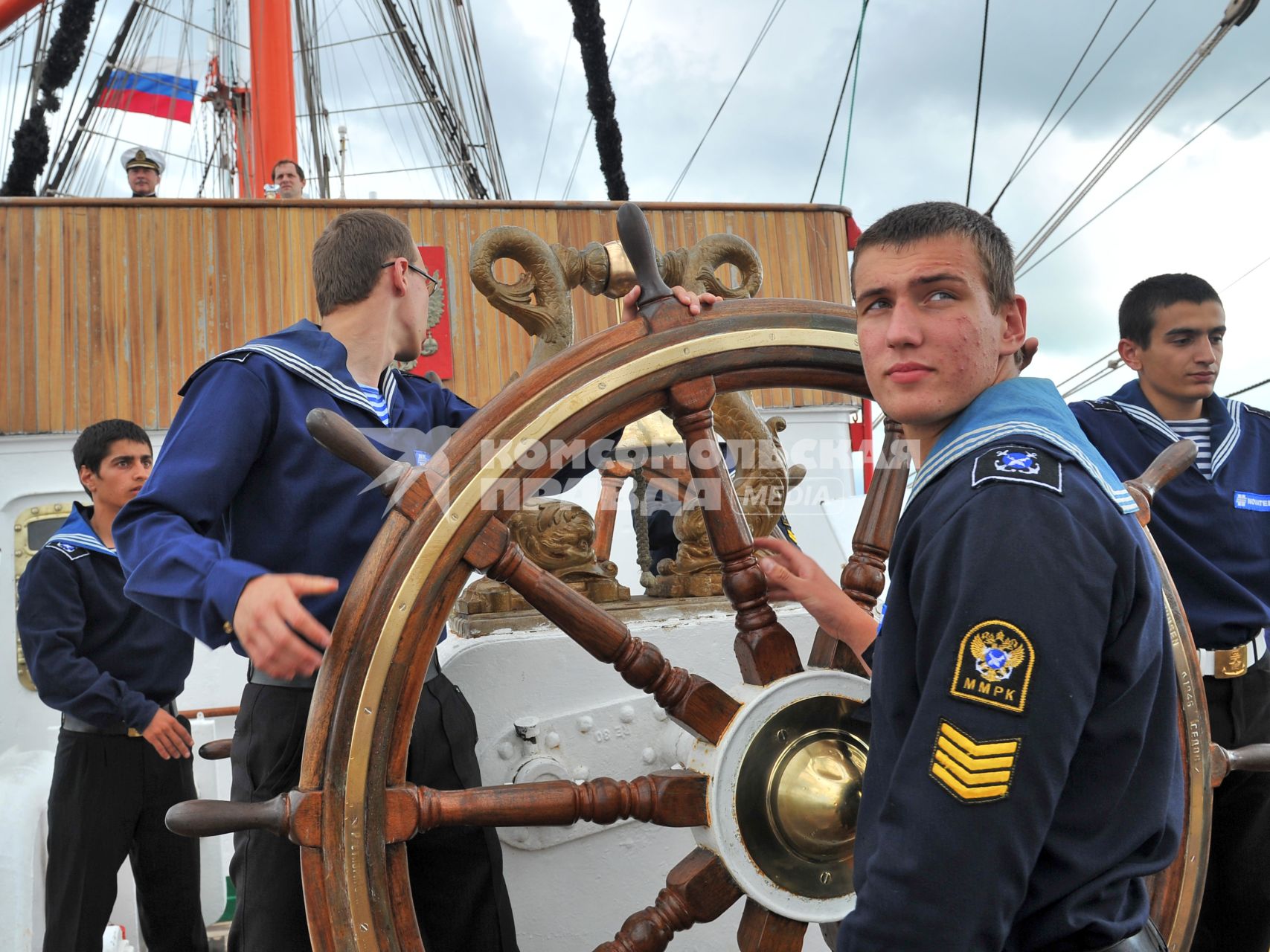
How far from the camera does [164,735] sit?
247 centimetres

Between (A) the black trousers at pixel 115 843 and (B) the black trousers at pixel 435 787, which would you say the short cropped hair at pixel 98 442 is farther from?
(B) the black trousers at pixel 435 787

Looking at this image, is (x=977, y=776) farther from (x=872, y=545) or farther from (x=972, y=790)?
Answer: (x=872, y=545)

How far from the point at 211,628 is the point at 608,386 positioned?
500 mm

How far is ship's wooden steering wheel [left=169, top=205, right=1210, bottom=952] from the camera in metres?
1.08

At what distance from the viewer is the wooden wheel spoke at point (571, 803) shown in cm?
113

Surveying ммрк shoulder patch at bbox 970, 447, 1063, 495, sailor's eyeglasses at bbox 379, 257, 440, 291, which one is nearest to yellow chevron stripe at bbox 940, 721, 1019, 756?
ммрк shoulder patch at bbox 970, 447, 1063, 495

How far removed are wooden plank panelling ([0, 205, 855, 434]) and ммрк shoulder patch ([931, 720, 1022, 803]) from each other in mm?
5077

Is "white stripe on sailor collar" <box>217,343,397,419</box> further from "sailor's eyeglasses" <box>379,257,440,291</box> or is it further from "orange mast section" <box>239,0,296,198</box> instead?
"orange mast section" <box>239,0,296,198</box>

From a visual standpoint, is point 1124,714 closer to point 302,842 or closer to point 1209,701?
point 302,842

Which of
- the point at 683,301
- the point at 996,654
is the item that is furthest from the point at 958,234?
the point at 683,301

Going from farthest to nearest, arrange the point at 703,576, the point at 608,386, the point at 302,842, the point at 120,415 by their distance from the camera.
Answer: the point at 120,415, the point at 703,576, the point at 608,386, the point at 302,842

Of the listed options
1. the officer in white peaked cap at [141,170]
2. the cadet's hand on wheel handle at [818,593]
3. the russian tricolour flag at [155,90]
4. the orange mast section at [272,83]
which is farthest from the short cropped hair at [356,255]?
the russian tricolour flag at [155,90]

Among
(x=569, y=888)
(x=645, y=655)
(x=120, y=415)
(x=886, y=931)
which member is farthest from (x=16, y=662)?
(x=886, y=931)

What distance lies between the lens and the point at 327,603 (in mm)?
1368
